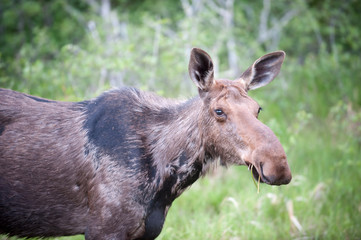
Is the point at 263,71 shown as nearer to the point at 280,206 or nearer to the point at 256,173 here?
the point at 256,173

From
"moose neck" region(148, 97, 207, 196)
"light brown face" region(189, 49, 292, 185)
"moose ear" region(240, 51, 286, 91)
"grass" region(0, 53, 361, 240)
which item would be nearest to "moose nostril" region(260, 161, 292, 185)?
"light brown face" region(189, 49, 292, 185)

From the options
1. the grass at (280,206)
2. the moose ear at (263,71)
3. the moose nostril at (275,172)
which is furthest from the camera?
the grass at (280,206)

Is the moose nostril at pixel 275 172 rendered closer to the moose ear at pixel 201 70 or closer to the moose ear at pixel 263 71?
the moose ear at pixel 201 70

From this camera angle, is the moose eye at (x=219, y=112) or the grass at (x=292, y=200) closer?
the moose eye at (x=219, y=112)

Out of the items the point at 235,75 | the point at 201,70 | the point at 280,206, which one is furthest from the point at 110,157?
the point at 235,75

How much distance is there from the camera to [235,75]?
951 cm

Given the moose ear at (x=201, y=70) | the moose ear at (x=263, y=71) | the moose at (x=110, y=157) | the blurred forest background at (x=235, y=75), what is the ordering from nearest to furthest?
the moose at (x=110, y=157)
the moose ear at (x=201, y=70)
the moose ear at (x=263, y=71)
the blurred forest background at (x=235, y=75)

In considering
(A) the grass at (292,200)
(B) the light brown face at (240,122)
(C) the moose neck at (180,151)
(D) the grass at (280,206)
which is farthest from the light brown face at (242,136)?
(D) the grass at (280,206)

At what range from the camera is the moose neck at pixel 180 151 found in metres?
3.08

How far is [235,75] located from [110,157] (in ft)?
23.1

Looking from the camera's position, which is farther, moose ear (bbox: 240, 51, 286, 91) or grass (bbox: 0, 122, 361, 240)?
grass (bbox: 0, 122, 361, 240)

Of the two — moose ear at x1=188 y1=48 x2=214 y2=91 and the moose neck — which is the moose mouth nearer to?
the moose neck

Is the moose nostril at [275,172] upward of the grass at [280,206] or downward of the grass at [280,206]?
upward

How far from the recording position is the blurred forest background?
15.9 feet
